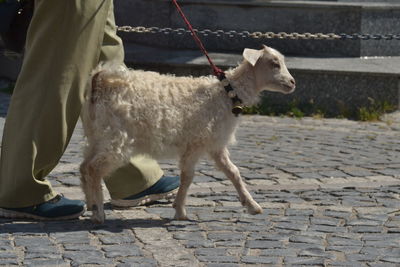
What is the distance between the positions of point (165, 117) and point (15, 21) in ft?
3.20

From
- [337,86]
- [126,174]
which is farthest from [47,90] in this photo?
[337,86]

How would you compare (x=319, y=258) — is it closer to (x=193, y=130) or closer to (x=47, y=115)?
(x=193, y=130)

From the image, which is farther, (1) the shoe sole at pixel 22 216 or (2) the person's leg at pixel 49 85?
(1) the shoe sole at pixel 22 216

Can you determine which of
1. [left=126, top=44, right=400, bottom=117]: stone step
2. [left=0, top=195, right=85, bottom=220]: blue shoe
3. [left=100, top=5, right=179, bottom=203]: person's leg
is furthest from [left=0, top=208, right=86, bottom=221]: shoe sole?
[left=126, top=44, right=400, bottom=117]: stone step

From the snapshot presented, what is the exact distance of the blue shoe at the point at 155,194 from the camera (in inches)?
234

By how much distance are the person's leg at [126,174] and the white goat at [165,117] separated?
9.8 inches


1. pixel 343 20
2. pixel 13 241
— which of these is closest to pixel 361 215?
pixel 13 241

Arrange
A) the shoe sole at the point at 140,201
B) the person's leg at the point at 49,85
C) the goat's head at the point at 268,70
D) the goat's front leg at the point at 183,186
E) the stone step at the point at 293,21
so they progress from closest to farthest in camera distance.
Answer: the person's leg at the point at 49,85, the goat's front leg at the point at 183,186, the goat's head at the point at 268,70, the shoe sole at the point at 140,201, the stone step at the point at 293,21

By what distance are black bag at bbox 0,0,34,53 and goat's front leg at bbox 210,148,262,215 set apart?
125 cm

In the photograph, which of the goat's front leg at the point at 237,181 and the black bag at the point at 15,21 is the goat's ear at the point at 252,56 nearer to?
the goat's front leg at the point at 237,181

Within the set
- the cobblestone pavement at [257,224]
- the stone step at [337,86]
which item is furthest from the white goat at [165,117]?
the stone step at [337,86]

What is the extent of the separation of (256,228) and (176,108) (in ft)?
2.56

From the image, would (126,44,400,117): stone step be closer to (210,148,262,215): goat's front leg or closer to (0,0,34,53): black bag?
(210,148,262,215): goat's front leg

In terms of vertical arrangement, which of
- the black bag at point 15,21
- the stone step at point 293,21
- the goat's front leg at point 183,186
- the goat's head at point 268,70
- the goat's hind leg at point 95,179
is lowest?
the goat's hind leg at point 95,179
